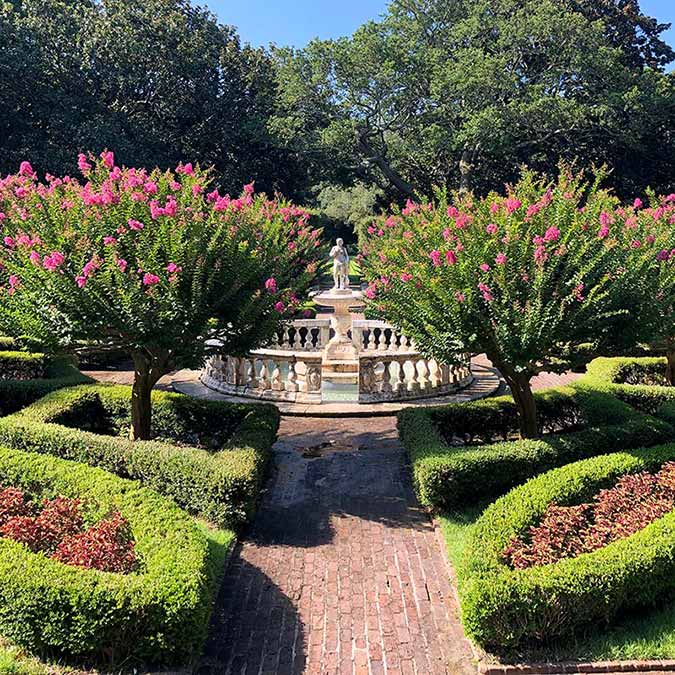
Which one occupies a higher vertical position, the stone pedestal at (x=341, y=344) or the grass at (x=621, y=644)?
the stone pedestal at (x=341, y=344)

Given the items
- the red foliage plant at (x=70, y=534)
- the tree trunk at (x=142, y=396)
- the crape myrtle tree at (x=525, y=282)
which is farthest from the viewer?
the tree trunk at (x=142, y=396)

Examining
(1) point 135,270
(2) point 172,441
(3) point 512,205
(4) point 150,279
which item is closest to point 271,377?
(2) point 172,441

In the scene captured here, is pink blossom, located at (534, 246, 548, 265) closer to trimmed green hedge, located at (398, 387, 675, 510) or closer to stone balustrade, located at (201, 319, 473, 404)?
trimmed green hedge, located at (398, 387, 675, 510)

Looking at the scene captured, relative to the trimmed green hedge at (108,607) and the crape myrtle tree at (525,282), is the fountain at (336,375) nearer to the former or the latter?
the crape myrtle tree at (525,282)

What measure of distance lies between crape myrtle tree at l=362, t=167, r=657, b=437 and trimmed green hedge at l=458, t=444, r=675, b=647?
2.38 metres

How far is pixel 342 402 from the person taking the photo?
12.0 metres

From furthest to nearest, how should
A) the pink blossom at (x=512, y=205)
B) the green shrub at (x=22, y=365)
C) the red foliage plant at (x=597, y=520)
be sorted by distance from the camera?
the green shrub at (x=22, y=365), the pink blossom at (x=512, y=205), the red foliage plant at (x=597, y=520)

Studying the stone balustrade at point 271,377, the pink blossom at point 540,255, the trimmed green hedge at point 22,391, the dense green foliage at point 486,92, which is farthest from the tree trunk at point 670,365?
the dense green foliage at point 486,92

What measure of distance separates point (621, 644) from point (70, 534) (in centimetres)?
491

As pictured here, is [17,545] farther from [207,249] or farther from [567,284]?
[567,284]

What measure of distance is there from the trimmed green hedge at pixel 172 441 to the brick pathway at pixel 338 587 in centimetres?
62

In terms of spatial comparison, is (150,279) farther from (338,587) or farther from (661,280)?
(661,280)

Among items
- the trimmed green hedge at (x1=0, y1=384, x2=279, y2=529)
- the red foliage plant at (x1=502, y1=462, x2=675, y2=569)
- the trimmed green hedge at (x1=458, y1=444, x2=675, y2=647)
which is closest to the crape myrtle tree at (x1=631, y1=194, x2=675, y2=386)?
the red foliage plant at (x1=502, y1=462, x2=675, y2=569)

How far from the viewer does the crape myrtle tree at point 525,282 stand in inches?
282
